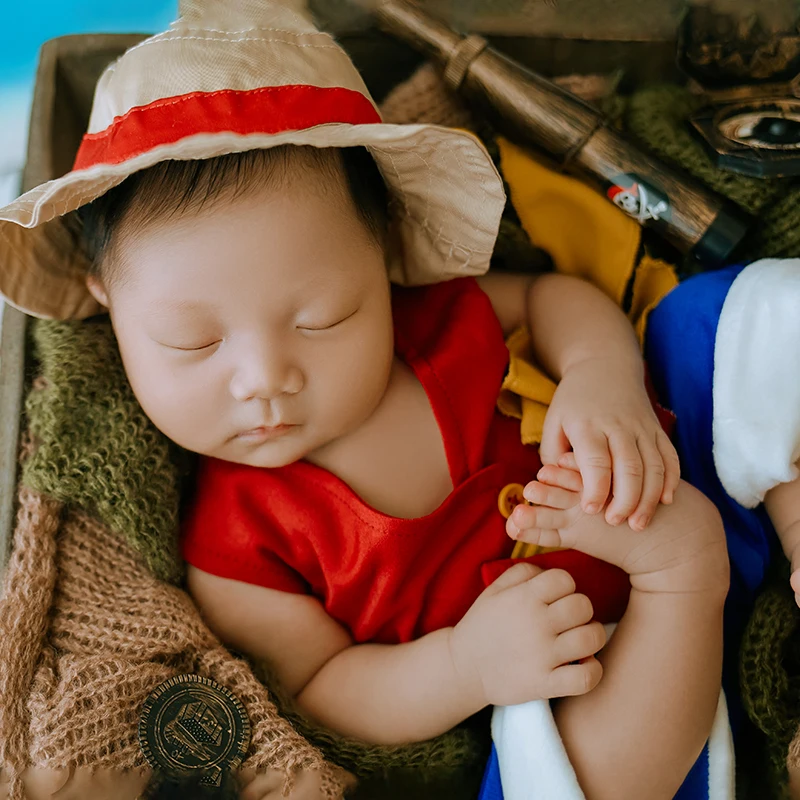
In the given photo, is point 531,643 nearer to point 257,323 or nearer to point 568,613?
point 568,613

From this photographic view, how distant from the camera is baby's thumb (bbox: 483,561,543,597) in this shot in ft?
2.70

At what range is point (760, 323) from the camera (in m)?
0.85

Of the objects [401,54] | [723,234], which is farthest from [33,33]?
[723,234]

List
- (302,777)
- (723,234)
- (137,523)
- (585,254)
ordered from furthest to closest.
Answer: (585,254) → (723,234) → (137,523) → (302,777)

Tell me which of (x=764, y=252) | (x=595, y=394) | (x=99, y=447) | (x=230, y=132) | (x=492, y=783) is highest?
(x=230, y=132)

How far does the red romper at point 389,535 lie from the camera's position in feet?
2.81

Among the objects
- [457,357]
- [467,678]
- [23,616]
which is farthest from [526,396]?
[23,616]

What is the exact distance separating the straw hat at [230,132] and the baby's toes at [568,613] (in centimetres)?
37

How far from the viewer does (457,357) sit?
3.03ft

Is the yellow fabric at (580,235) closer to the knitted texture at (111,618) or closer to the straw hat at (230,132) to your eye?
the straw hat at (230,132)

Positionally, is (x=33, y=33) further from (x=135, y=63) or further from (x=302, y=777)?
(x=302, y=777)

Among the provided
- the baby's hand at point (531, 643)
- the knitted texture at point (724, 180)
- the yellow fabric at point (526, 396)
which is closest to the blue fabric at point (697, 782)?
the baby's hand at point (531, 643)

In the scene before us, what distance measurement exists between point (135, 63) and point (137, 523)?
432 mm

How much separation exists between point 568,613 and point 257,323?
39 cm
